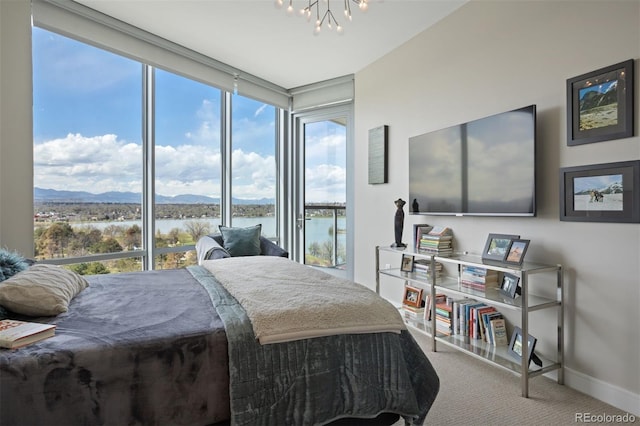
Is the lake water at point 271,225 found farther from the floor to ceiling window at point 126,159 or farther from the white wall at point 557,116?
the white wall at point 557,116

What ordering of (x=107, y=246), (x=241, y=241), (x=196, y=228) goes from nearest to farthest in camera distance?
1. (x=107, y=246)
2. (x=241, y=241)
3. (x=196, y=228)

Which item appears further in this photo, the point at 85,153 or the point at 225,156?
the point at 225,156

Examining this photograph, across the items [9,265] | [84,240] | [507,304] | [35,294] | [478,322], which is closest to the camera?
[35,294]

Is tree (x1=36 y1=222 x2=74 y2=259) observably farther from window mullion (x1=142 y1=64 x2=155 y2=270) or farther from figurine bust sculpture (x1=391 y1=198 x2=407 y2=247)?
figurine bust sculpture (x1=391 y1=198 x2=407 y2=247)

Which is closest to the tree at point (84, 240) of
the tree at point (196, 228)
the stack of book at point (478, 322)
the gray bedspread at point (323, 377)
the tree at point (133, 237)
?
the tree at point (133, 237)

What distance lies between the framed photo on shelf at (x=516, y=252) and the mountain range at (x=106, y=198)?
3355mm

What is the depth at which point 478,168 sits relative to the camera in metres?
2.70

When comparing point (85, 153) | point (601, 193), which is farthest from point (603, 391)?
point (85, 153)

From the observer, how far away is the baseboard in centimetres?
188

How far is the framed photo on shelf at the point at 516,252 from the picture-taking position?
7.38 ft

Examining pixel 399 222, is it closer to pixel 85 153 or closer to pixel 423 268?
pixel 423 268

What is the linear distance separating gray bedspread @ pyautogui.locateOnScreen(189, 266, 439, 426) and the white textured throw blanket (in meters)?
0.04

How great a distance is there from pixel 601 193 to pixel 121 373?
2.53 m

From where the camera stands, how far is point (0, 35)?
97.5 inches
